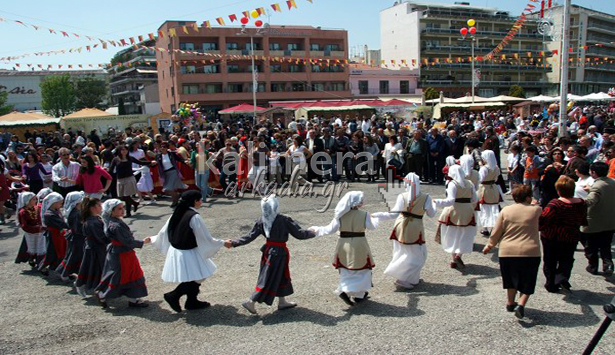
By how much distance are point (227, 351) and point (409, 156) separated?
32.3 ft

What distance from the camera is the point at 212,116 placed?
49625mm

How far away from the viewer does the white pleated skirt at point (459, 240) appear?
654 centimetres

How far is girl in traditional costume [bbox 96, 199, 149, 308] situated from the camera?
5.40m

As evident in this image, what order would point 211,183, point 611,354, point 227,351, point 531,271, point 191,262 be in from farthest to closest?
point 211,183
point 191,262
point 531,271
point 227,351
point 611,354

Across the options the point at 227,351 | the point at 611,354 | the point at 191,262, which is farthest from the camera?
the point at 191,262

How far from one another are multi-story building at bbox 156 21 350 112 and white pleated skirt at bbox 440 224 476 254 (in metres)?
47.3

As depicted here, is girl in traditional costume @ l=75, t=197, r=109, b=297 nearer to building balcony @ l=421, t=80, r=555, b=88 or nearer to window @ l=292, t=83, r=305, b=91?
window @ l=292, t=83, r=305, b=91

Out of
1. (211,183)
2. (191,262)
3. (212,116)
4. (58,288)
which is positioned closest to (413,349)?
(191,262)

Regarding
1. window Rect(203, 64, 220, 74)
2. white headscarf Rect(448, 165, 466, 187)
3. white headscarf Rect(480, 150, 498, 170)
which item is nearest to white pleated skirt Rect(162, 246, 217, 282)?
white headscarf Rect(448, 165, 466, 187)

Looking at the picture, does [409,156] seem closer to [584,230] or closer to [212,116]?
[584,230]

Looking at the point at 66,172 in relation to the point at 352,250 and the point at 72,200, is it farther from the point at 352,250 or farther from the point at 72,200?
the point at 352,250

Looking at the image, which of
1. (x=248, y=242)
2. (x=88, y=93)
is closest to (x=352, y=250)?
(x=248, y=242)

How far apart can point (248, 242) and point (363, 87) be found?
55.5 m

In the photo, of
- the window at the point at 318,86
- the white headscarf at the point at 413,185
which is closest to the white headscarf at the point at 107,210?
the white headscarf at the point at 413,185
